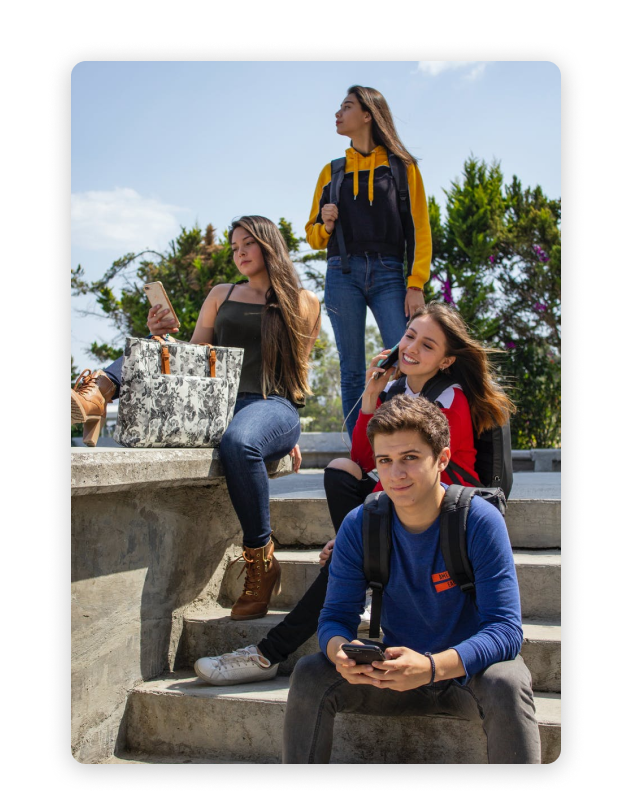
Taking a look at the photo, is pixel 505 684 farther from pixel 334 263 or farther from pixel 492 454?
pixel 334 263

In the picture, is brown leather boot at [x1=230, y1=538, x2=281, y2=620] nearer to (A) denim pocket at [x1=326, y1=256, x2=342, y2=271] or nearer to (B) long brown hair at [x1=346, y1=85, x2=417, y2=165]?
(A) denim pocket at [x1=326, y1=256, x2=342, y2=271]

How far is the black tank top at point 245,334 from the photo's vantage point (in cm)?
328

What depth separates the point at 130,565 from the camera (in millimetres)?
2826

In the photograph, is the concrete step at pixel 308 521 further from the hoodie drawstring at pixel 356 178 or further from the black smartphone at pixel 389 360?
the hoodie drawstring at pixel 356 178

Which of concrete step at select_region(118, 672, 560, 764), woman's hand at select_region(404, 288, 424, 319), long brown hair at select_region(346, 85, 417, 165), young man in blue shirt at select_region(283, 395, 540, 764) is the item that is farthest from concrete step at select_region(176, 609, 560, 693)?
long brown hair at select_region(346, 85, 417, 165)

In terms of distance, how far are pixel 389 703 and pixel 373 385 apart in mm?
1133

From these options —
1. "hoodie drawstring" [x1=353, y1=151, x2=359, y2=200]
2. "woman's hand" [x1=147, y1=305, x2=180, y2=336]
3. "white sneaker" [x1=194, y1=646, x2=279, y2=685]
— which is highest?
"hoodie drawstring" [x1=353, y1=151, x2=359, y2=200]

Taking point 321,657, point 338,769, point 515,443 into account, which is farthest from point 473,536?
point 515,443

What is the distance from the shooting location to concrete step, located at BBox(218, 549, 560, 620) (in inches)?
113

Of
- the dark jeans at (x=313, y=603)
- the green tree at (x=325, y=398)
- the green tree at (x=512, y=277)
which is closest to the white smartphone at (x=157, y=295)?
the dark jeans at (x=313, y=603)

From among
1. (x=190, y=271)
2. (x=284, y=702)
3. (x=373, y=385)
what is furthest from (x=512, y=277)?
(x=284, y=702)

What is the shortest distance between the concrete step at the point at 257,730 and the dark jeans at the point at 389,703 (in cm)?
30

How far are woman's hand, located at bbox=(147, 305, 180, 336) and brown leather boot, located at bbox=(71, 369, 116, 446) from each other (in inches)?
10.9

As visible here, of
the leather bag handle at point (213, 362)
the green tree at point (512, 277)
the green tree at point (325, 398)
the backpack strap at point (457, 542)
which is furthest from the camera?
the green tree at point (325, 398)
